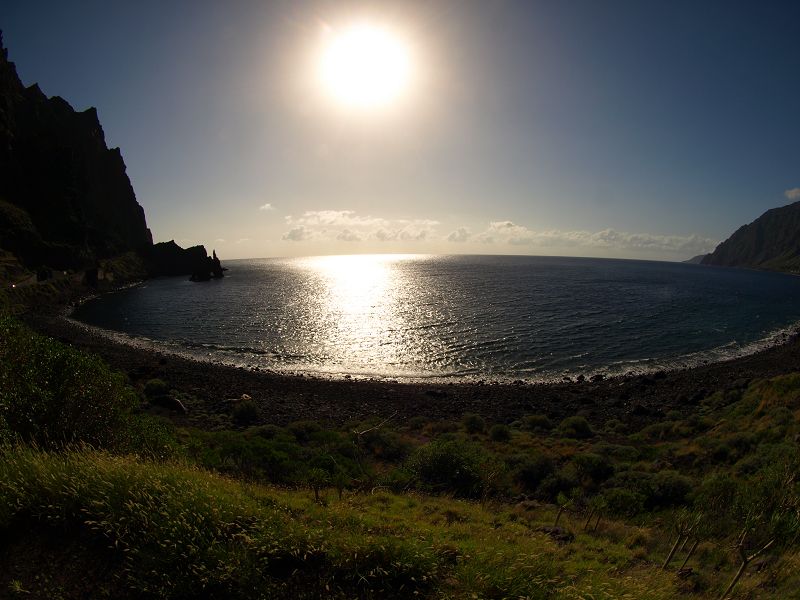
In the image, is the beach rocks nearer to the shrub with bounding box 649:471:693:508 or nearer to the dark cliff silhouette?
the shrub with bounding box 649:471:693:508

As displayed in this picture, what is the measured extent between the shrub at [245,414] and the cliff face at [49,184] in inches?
3335

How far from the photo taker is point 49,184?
105188mm

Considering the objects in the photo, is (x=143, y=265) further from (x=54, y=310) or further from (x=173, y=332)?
(x=173, y=332)

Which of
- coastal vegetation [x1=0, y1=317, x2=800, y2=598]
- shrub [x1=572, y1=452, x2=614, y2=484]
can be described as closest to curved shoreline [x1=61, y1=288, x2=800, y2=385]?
coastal vegetation [x1=0, y1=317, x2=800, y2=598]

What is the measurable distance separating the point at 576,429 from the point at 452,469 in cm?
1587

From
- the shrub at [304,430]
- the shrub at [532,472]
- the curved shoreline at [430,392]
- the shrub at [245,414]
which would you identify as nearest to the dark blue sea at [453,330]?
the curved shoreline at [430,392]

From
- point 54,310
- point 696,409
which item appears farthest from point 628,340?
point 54,310

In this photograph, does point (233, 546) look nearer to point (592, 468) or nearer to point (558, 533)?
point (558, 533)

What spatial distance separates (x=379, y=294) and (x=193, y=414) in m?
83.5

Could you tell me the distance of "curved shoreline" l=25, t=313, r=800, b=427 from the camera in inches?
1326

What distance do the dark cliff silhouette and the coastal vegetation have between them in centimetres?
9703

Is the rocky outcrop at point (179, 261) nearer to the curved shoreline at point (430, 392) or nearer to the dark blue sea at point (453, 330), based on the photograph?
the dark blue sea at point (453, 330)

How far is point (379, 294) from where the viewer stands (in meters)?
113

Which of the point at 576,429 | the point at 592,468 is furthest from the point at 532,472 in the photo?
the point at 576,429
